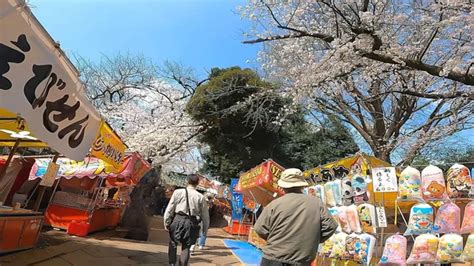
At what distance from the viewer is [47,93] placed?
4.09m

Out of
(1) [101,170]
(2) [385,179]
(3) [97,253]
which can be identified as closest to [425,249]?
(2) [385,179]

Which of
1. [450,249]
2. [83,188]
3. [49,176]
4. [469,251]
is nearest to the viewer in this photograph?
[469,251]

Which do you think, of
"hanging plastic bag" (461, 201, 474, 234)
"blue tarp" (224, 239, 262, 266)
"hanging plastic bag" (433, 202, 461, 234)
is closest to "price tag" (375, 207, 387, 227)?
"hanging plastic bag" (433, 202, 461, 234)

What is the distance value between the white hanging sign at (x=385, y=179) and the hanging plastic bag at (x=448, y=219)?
800 millimetres

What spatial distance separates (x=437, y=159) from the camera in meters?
21.1

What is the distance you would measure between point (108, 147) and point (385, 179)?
462 cm

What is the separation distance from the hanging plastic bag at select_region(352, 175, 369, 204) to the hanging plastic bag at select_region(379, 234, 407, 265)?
921 millimetres

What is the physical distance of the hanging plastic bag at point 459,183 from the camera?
18.4ft

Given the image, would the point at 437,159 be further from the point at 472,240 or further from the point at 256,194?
the point at 472,240

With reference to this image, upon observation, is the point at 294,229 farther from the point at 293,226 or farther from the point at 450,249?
the point at 450,249

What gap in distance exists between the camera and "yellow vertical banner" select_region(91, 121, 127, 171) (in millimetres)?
6551

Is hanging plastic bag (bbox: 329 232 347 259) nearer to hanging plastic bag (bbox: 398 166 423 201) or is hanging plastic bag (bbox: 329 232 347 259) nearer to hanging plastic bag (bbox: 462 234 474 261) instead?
hanging plastic bag (bbox: 398 166 423 201)

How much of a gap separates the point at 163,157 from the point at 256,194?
10.4m

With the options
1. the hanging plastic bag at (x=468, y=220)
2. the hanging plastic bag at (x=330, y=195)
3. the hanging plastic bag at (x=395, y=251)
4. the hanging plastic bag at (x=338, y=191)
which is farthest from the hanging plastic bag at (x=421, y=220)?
the hanging plastic bag at (x=330, y=195)
